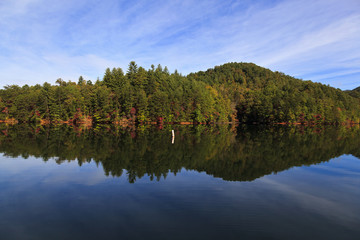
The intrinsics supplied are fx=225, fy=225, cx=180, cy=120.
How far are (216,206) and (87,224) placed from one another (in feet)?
16.7

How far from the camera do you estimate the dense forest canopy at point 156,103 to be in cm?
8444

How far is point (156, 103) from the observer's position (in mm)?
86562

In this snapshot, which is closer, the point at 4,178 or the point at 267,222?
the point at 267,222

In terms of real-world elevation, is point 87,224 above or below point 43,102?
below

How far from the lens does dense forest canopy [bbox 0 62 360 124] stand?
84438 mm

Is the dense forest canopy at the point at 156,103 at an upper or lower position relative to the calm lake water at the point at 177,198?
upper

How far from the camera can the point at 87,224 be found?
7.82m

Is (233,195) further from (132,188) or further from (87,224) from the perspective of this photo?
(87,224)

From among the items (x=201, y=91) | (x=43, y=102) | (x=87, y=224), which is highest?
(x=201, y=91)

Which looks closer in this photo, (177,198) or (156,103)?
(177,198)

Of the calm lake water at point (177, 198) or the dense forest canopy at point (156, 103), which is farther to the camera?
the dense forest canopy at point (156, 103)

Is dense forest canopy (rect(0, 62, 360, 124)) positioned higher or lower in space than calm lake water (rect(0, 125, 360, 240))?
higher

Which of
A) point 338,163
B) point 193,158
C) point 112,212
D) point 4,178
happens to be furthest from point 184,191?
point 338,163

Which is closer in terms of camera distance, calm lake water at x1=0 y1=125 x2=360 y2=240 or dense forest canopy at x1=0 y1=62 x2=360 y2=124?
calm lake water at x1=0 y1=125 x2=360 y2=240
